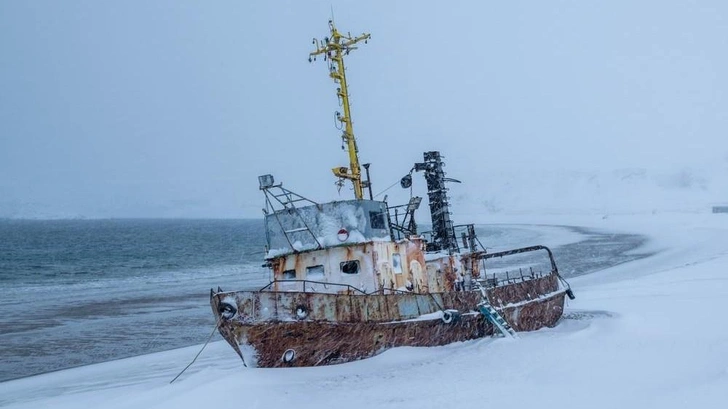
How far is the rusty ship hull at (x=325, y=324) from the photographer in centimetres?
1134

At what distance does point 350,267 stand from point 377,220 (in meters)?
1.25

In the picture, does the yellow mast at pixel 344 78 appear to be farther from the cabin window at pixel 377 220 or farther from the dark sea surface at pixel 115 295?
the dark sea surface at pixel 115 295

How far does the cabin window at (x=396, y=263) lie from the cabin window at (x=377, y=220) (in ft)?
2.82

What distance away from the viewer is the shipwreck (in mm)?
11453

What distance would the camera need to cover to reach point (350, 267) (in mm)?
13305

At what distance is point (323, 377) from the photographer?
1111 centimetres

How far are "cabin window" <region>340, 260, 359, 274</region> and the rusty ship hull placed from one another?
1249 mm

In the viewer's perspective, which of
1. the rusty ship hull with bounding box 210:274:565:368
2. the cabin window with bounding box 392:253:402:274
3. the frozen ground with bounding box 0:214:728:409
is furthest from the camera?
the cabin window with bounding box 392:253:402:274

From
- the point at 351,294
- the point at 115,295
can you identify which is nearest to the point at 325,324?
the point at 351,294

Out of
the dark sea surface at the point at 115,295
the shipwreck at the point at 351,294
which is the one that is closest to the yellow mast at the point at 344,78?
the shipwreck at the point at 351,294

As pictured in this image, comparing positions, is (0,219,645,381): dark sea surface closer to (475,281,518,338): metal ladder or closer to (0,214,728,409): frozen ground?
(0,214,728,409): frozen ground

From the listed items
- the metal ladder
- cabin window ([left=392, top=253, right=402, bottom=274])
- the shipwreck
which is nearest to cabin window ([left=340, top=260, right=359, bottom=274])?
the shipwreck

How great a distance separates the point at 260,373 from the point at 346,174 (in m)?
5.15

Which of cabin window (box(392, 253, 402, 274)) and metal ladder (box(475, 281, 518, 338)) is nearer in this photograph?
metal ladder (box(475, 281, 518, 338))
